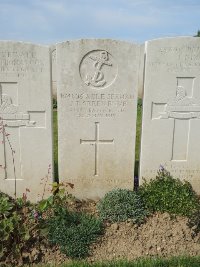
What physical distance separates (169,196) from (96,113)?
1497 millimetres

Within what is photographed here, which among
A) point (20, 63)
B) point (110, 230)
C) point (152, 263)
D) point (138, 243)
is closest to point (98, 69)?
point (20, 63)

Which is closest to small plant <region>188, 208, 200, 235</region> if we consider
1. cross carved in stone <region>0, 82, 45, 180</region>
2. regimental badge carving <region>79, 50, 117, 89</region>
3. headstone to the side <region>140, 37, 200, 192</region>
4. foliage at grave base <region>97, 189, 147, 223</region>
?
foliage at grave base <region>97, 189, 147, 223</region>

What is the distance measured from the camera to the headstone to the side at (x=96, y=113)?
440 cm

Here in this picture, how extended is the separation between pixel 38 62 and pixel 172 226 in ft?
8.91

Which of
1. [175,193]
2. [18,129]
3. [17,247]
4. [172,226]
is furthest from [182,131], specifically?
[17,247]

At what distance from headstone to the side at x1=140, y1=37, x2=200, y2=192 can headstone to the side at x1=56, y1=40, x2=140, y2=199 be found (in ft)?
0.72

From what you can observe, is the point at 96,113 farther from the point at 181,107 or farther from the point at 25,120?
the point at 181,107

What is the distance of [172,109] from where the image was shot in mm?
4652

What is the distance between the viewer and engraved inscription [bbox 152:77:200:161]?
181 inches

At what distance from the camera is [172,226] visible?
4172 mm

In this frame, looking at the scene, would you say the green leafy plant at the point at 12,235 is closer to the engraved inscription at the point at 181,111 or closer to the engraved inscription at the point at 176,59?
the engraved inscription at the point at 181,111

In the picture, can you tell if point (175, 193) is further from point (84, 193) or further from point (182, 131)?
point (84, 193)

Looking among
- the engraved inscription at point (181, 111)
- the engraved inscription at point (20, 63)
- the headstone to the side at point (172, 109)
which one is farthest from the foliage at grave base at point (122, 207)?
the engraved inscription at point (20, 63)

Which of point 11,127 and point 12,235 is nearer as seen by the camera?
point 12,235
